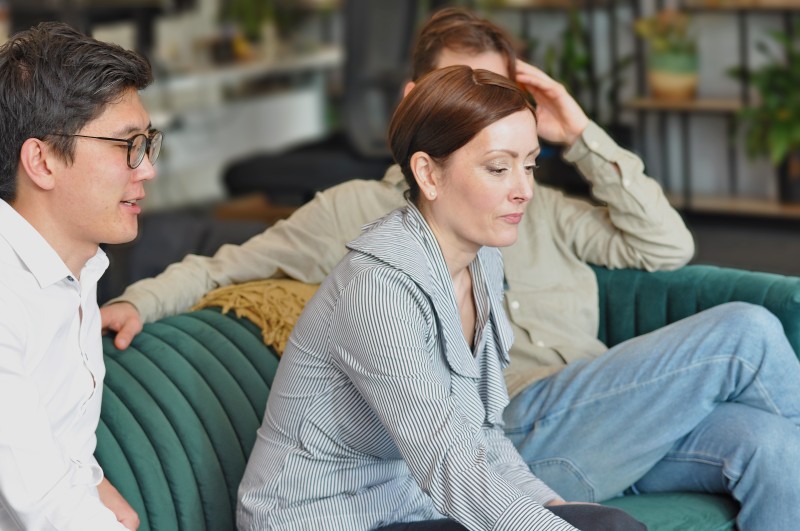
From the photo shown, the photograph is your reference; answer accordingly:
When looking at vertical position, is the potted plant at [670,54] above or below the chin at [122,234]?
below

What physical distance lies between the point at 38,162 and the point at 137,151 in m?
0.14

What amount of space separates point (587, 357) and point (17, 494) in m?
1.26

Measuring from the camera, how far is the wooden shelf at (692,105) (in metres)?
5.83

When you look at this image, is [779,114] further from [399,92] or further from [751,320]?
[751,320]

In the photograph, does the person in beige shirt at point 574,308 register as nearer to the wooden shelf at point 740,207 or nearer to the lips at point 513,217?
the lips at point 513,217

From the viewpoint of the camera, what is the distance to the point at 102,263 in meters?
1.78

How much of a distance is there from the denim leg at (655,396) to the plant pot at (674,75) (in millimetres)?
3985

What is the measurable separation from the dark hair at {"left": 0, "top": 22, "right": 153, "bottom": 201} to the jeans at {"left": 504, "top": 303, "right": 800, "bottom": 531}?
3.28ft

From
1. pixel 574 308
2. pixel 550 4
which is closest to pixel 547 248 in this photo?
pixel 574 308

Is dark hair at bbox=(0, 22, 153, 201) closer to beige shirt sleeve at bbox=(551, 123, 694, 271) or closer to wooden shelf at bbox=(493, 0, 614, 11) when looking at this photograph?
beige shirt sleeve at bbox=(551, 123, 694, 271)

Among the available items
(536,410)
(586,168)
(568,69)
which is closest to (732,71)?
(568,69)

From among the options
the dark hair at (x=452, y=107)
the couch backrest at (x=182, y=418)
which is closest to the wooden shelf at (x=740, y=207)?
the couch backrest at (x=182, y=418)

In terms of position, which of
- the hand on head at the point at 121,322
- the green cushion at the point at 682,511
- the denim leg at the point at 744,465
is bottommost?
the green cushion at the point at 682,511

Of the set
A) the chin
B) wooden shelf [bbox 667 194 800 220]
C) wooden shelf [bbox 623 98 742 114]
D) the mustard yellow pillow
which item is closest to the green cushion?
the mustard yellow pillow
